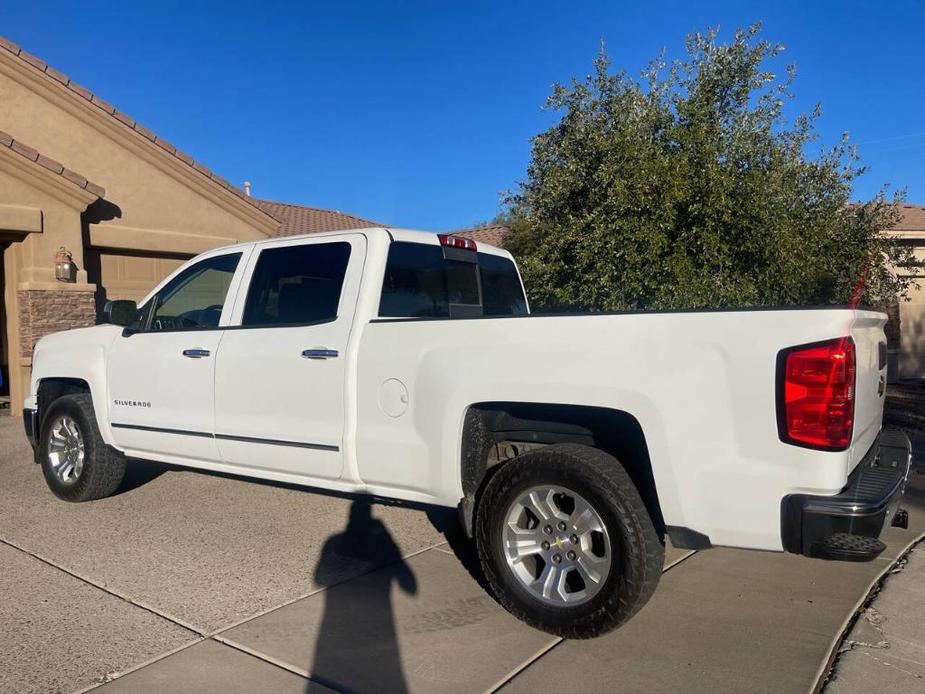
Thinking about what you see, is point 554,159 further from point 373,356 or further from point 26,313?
point 26,313

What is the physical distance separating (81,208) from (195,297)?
23.0ft

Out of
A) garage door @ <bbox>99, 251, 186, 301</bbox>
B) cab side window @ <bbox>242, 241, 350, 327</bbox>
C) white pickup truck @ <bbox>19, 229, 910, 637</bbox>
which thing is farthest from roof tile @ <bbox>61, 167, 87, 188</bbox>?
cab side window @ <bbox>242, 241, 350, 327</bbox>

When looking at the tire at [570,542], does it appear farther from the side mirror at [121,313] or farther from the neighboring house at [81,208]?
the neighboring house at [81,208]

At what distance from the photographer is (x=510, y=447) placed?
415 cm

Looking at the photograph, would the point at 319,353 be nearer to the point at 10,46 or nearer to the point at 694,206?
the point at 694,206

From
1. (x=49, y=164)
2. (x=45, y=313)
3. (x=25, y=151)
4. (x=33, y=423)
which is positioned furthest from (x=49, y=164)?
(x=33, y=423)

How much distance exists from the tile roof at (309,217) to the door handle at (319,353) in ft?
49.8

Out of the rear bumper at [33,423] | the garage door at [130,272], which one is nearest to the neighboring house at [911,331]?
the garage door at [130,272]

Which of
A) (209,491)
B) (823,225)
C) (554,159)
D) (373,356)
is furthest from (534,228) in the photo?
(373,356)

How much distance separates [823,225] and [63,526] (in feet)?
28.0

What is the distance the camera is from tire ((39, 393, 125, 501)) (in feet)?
19.0

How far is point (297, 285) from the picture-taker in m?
4.84

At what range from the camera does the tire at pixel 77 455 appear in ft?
19.0

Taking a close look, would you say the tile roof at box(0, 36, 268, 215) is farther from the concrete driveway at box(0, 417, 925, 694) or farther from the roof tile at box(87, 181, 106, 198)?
the concrete driveway at box(0, 417, 925, 694)
